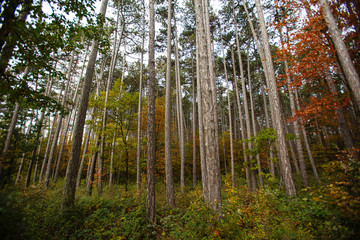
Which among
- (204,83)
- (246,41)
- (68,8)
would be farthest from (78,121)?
(246,41)

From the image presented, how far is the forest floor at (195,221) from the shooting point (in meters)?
2.38

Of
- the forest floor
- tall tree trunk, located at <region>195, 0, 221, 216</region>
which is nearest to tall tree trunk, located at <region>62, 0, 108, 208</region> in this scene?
the forest floor

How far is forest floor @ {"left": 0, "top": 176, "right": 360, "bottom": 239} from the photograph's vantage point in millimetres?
2375

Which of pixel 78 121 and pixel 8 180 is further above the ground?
pixel 78 121

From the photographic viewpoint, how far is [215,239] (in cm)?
328

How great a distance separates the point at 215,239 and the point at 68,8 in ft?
20.5

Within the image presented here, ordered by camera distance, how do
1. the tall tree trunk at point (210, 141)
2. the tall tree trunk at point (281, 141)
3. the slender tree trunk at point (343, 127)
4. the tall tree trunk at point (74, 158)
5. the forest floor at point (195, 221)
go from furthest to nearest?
the slender tree trunk at point (343, 127) → the tall tree trunk at point (281, 141) → the tall tree trunk at point (74, 158) → the tall tree trunk at point (210, 141) → the forest floor at point (195, 221)

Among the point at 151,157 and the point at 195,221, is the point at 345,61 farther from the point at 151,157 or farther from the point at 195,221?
the point at 151,157

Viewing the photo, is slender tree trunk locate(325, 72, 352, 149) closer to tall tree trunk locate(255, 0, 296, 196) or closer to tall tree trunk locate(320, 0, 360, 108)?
tall tree trunk locate(320, 0, 360, 108)

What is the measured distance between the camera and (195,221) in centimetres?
414

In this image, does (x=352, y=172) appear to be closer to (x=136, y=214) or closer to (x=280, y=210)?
(x=280, y=210)

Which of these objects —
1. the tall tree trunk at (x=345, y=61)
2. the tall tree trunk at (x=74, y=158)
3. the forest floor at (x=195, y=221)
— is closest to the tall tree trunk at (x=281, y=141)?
the forest floor at (x=195, y=221)

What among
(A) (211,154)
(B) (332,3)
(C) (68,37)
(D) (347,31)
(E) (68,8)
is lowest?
(A) (211,154)

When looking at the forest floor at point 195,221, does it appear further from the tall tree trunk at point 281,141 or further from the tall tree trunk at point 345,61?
the tall tree trunk at point 345,61
